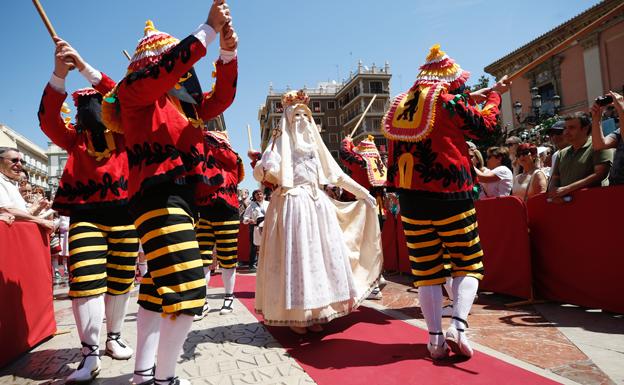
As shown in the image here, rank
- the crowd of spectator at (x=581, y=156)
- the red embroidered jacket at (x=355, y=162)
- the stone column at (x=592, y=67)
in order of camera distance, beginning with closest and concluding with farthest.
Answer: the crowd of spectator at (x=581, y=156), the red embroidered jacket at (x=355, y=162), the stone column at (x=592, y=67)

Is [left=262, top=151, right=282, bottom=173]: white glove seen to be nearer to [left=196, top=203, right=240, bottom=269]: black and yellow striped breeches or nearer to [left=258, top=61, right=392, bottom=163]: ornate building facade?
[left=196, top=203, right=240, bottom=269]: black and yellow striped breeches

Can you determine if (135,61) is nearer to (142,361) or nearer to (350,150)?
(142,361)

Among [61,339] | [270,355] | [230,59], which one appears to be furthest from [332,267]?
[61,339]

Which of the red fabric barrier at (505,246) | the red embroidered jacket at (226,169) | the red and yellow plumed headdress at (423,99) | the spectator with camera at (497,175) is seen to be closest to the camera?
the red and yellow plumed headdress at (423,99)

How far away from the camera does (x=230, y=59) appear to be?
8.02 feet

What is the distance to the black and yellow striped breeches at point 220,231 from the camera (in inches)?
188

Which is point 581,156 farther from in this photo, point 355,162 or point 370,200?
point 355,162

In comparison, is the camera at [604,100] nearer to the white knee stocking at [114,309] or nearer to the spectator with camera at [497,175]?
the spectator with camera at [497,175]

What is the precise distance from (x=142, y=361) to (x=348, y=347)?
155cm

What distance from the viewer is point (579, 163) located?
13.5 ft

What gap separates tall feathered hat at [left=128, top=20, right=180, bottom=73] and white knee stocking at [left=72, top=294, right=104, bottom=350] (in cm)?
161

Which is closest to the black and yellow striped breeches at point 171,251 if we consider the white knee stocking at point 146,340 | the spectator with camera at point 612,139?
the white knee stocking at point 146,340

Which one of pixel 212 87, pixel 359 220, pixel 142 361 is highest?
pixel 212 87

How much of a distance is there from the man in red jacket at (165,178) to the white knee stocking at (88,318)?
0.72 metres
